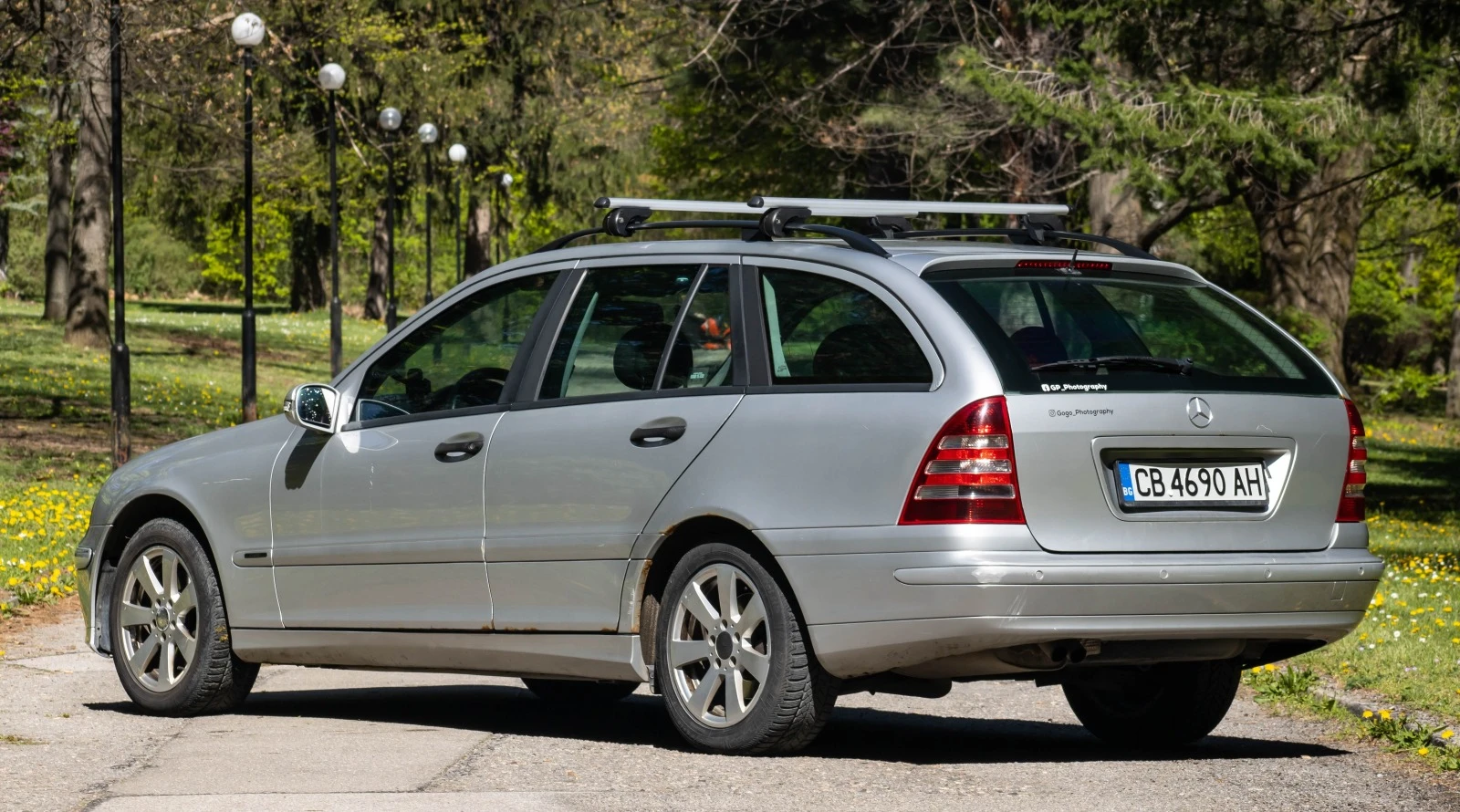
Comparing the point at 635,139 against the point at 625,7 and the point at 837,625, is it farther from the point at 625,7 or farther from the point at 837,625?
the point at 837,625

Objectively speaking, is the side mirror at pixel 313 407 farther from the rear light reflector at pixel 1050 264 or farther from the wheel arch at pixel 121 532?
the rear light reflector at pixel 1050 264

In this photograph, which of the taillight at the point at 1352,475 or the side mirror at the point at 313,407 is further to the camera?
the side mirror at the point at 313,407

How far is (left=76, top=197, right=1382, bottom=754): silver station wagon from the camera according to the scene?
613cm

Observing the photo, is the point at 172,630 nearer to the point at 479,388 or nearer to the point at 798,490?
the point at 479,388

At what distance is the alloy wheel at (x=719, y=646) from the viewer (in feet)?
21.5

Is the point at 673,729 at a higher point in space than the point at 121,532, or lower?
lower

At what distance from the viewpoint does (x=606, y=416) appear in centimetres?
699

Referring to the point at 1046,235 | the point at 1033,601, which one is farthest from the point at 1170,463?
the point at 1046,235

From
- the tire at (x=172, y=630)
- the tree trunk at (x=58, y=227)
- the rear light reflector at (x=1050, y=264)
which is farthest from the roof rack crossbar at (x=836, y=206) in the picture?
the tree trunk at (x=58, y=227)

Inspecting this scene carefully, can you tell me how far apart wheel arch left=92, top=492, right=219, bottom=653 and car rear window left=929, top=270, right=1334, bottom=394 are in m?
3.47

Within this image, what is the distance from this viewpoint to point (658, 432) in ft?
22.3

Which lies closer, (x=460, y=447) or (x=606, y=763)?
(x=606, y=763)

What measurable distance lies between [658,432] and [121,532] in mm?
2860

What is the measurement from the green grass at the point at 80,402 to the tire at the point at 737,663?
19.4ft
